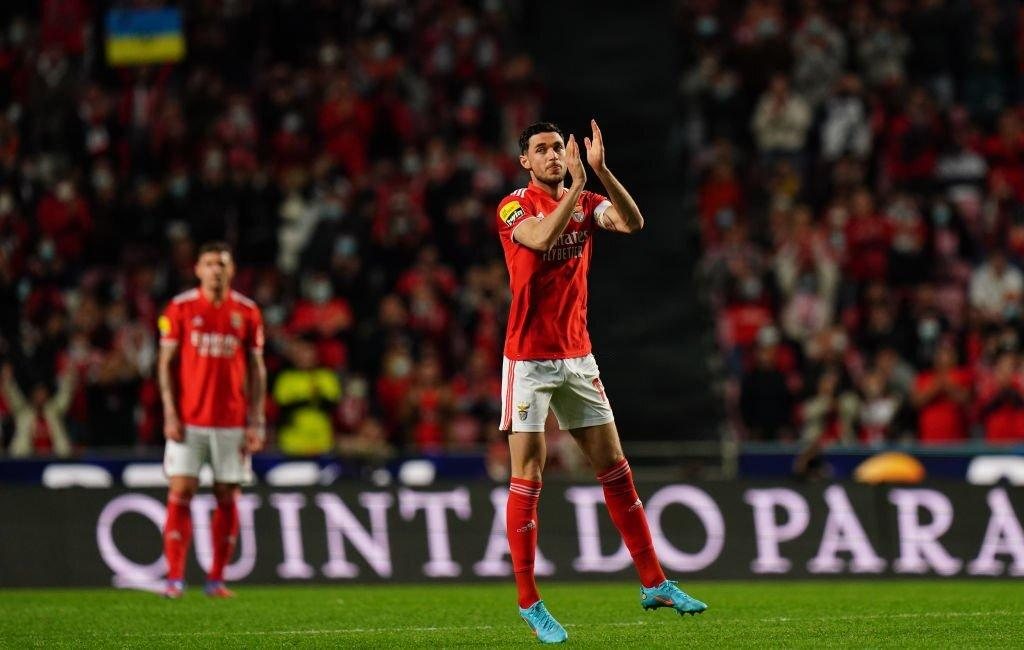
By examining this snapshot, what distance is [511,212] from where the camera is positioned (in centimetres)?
846

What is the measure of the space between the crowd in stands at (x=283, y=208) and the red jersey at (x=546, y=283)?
8110 mm

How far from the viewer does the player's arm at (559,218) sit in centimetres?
806

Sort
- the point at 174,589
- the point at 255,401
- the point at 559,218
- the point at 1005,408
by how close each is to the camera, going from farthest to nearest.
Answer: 1. the point at 1005,408
2. the point at 255,401
3. the point at 174,589
4. the point at 559,218

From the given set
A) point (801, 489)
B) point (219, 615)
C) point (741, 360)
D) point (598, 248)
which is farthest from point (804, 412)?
point (219, 615)

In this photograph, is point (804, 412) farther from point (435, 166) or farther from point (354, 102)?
point (354, 102)

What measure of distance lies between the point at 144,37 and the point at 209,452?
897 centimetres

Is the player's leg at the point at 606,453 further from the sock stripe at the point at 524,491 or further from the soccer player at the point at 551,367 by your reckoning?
the sock stripe at the point at 524,491

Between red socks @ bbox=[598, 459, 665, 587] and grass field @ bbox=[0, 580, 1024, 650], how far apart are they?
39 centimetres

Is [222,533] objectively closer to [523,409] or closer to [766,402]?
[523,409]

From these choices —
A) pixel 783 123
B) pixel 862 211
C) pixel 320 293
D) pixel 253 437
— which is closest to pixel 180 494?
pixel 253 437

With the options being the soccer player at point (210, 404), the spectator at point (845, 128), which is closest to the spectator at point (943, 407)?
the spectator at point (845, 128)

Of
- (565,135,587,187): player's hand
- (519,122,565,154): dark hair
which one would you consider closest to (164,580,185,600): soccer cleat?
(519,122,565,154): dark hair

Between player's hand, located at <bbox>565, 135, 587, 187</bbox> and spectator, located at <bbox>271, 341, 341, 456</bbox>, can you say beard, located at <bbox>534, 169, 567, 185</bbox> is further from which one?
spectator, located at <bbox>271, 341, 341, 456</bbox>

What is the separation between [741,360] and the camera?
1867 centimetres
